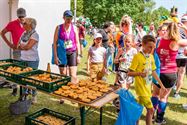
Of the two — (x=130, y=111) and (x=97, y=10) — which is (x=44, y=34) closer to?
(x=130, y=111)

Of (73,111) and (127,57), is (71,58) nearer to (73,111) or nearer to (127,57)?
(73,111)

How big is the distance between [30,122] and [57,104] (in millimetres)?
1912

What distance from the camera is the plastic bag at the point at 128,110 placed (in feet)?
13.2

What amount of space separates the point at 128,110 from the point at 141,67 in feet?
2.21

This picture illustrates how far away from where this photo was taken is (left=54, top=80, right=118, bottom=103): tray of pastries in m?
3.60

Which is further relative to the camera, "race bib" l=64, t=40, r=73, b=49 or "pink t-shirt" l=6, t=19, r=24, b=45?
"pink t-shirt" l=6, t=19, r=24, b=45

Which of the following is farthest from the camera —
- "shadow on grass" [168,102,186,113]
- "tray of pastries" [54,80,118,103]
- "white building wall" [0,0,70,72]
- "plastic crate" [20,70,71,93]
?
"white building wall" [0,0,70,72]

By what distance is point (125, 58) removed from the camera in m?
5.13

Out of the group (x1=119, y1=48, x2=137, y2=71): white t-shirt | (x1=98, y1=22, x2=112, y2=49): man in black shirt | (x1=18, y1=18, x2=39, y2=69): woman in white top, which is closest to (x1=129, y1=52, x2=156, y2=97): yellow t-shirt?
(x1=119, y1=48, x2=137, y2=71): white t-shirt

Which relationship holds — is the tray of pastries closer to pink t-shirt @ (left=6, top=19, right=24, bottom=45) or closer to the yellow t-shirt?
the yellow t-shirt

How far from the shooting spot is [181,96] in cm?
729

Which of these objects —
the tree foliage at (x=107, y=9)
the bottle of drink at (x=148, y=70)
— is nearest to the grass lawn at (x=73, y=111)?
the bottle of drink at (x=148, y=70)

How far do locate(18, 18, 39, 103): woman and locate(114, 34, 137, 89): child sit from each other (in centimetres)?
161

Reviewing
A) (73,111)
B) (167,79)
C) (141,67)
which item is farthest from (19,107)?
(167,79)
